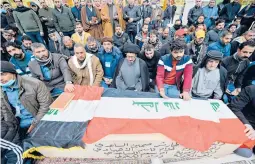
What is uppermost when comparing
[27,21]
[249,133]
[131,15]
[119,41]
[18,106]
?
[131,15]

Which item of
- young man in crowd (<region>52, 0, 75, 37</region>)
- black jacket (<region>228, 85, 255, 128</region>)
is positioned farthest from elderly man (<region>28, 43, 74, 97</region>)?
young man in crowd (<region>52, 0, 75, 37</region>)

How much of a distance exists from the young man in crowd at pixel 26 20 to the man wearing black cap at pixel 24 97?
3.73 metres

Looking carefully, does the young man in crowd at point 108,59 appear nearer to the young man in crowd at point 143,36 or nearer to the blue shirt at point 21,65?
the blue shirt at point 21,65

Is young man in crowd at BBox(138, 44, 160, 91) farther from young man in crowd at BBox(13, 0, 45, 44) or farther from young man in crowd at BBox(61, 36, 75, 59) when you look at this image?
young man in crowd at BBox(13, 0, 45, 44)

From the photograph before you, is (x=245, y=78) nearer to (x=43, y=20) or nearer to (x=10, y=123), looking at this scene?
(x=10, y=123)

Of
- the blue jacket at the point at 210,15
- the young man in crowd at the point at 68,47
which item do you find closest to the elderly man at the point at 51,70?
the young man in crowd at the point at 68,47

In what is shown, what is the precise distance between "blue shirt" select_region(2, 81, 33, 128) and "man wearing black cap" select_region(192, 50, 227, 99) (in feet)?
8.70

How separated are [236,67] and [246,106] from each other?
3.42 ft

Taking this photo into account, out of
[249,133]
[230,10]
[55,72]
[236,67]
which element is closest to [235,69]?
[236,67]

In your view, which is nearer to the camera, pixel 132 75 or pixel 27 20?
pixel 132 75

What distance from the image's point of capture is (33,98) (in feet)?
6.66

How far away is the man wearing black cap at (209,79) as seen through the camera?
2496 mm

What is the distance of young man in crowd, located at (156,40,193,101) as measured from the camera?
239cm

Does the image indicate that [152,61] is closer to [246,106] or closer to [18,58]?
[246,106]
